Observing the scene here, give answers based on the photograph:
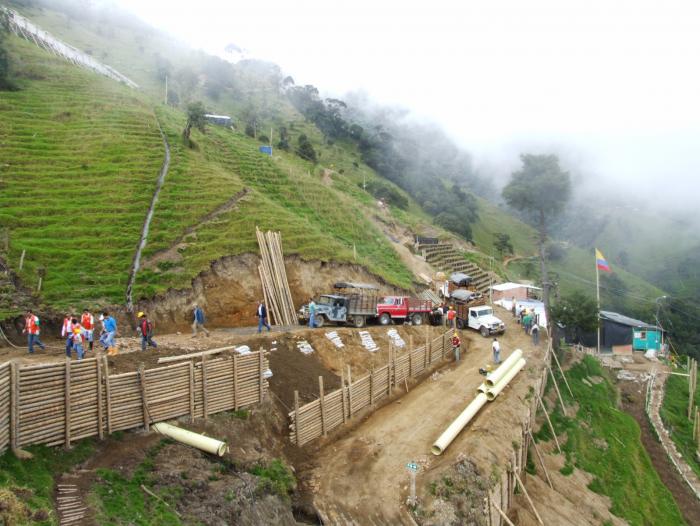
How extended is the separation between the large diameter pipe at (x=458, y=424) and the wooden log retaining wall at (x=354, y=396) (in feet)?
11.0

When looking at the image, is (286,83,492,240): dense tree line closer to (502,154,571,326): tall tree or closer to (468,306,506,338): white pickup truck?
(502,154,571,326): tall tree

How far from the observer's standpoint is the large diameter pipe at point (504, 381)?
738 inches

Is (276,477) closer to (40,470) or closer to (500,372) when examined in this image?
(40,470)

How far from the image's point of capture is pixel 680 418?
32.2 metres

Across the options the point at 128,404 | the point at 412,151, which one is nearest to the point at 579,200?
the point at 412,151

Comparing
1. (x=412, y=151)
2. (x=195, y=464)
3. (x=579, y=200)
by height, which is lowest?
(x=195, y=464)

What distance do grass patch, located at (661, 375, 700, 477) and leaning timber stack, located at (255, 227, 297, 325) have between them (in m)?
25.4

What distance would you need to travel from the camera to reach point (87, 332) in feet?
53.8

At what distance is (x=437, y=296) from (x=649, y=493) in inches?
741

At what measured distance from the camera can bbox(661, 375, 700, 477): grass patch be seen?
28.3 m

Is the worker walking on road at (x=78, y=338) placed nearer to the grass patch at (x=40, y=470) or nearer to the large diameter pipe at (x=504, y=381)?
the grass patch at (x=40, y=470)

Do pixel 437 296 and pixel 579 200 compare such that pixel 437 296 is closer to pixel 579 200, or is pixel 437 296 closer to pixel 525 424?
pixel 525 424

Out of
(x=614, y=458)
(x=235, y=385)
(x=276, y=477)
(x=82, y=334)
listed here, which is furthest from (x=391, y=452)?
(x=614, y=458)

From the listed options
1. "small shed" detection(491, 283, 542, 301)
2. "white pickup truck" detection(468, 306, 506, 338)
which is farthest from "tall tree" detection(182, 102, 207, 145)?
"small shed" detection(491, 283, 542, 301)
